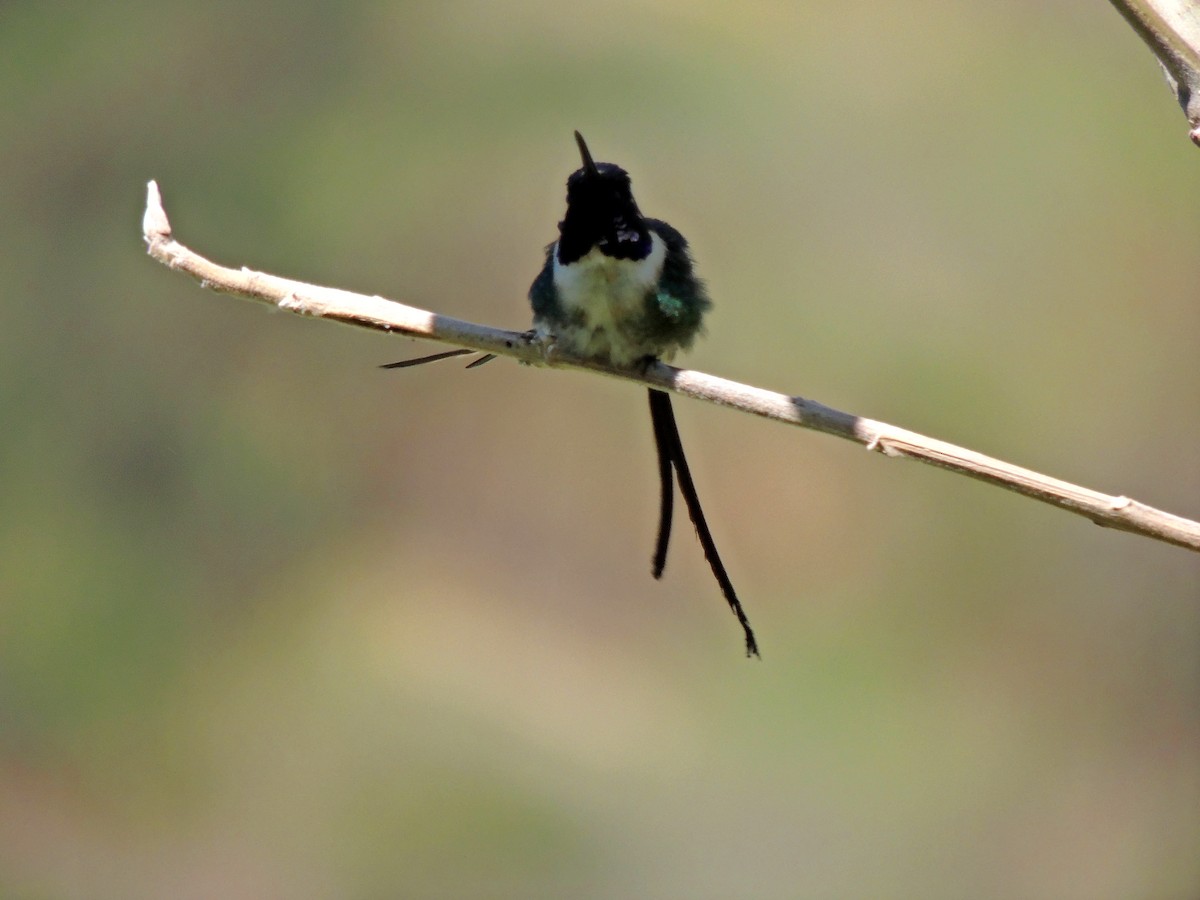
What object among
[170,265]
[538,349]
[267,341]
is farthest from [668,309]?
[267,341]

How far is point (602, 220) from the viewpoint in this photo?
75.2 inches

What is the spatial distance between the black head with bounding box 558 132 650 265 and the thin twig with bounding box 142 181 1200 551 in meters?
0.25

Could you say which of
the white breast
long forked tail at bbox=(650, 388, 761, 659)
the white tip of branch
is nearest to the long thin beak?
the white breast

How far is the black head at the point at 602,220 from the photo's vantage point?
1.90 metres

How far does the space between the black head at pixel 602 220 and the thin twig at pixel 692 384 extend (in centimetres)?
25

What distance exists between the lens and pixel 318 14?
3959 millimetres

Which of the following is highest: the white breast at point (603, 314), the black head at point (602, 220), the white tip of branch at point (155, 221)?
the black head at point (602, 220)

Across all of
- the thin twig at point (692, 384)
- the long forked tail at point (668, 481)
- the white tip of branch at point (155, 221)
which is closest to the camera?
the thin twig at point (692, 384)

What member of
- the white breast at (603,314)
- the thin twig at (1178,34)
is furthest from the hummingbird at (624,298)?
the thin twig at (1178,34)

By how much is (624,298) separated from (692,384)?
34 centimetres

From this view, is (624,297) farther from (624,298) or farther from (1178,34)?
(1178,34)

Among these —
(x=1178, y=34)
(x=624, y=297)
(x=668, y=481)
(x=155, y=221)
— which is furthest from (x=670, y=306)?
(x=1178, y=34)

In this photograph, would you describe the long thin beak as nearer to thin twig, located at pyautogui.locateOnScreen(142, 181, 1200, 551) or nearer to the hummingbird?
the hummingbird

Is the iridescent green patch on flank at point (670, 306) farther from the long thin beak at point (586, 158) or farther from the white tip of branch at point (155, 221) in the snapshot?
the white tip of branch at point (155, 221)
